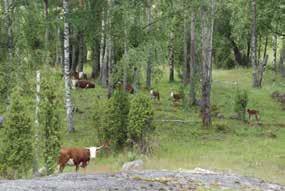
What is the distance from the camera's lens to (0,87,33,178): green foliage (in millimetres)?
19297

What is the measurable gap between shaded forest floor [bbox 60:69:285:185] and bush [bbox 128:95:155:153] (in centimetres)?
73

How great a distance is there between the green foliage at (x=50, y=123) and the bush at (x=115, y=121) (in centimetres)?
692

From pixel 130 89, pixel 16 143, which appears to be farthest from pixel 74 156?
pixel 130 89

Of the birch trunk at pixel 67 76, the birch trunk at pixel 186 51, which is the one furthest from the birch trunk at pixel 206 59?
the birch trunk at pixel 186 51

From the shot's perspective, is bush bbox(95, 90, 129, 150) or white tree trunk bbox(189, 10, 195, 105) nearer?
bush bbox(95, 90, 129, 150)

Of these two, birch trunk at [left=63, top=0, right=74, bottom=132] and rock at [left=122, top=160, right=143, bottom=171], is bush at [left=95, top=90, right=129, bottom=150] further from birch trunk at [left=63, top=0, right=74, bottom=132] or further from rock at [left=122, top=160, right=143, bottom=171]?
rock at [left=122, top=160, right=143, bottom=171]

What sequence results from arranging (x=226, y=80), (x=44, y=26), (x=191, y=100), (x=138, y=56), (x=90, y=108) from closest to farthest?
(x=138, y=56) → (x=44, y=26) → (x=90, y=108) → (x=191, y=100) → (x=226, y=80)

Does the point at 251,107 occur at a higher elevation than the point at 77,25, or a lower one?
lower

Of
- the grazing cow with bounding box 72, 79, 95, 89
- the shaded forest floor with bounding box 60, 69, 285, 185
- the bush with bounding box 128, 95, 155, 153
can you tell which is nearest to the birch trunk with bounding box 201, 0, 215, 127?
the shaded forest floor with bounding box 60, 69, 285, 185

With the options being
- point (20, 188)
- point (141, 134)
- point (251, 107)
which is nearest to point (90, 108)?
point (141, 134)

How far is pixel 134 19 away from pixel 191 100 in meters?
8.62

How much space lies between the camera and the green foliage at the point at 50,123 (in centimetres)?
2002

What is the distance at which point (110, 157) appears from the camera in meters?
26.0

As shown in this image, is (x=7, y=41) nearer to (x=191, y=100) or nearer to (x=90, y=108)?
(x=90, y=108)
